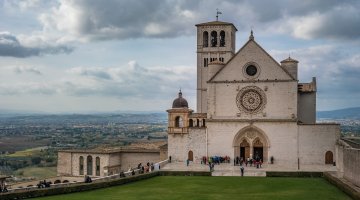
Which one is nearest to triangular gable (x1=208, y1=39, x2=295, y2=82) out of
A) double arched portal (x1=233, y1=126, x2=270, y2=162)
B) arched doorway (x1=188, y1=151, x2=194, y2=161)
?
double arched portal (x1=233, y1=126, x2=270, y2=162)

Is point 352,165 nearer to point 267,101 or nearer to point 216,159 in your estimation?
point 267,101

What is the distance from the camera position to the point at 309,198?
31797 millimetres

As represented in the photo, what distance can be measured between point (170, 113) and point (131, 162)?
735 centimetres

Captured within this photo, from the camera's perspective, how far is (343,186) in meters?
33.7

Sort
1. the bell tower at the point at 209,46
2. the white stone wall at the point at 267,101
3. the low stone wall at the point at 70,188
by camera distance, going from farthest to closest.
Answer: the bell tower at the point at 209,46 < the white stone wall at the point at 267,101 < the low stone wall at the point at 70,188

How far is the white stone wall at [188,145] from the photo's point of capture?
5388 centimetres

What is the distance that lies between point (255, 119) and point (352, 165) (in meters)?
17.6

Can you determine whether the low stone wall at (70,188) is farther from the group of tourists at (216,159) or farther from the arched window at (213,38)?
the arched window at (213,38)

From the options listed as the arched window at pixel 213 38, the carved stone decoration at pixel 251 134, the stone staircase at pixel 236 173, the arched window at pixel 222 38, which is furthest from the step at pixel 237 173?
the arched window at pixel 213 38

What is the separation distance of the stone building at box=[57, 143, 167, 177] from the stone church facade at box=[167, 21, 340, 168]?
13.2 ft

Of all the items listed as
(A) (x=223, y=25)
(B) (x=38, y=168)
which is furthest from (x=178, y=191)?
(B) (x=38, y=168)

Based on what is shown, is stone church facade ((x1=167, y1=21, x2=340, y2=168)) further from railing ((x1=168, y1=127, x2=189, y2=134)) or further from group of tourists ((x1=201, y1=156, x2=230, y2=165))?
group of tourists ((x1=201, y1=156, x2=230, y2=165))

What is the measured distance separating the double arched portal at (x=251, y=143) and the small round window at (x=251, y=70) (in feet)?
17.6

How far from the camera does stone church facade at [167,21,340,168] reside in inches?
2019
